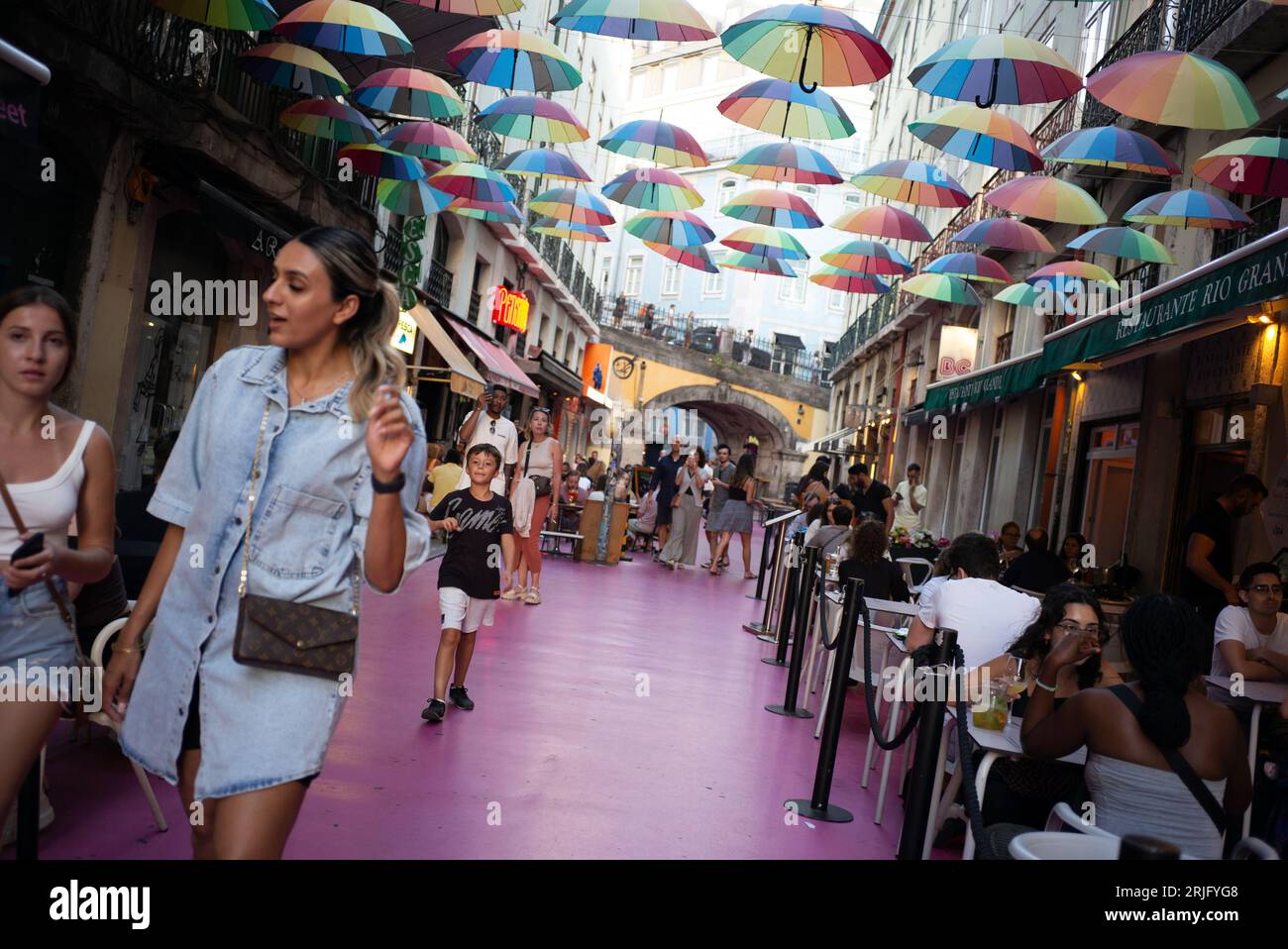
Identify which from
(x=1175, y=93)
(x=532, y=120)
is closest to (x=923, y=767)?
(x=1175, y=93)

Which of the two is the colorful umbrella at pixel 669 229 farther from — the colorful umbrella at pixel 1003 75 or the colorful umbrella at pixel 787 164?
the colorful umbrella at pixel 1003 75

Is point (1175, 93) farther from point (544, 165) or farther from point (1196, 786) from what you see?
point (544, 165)

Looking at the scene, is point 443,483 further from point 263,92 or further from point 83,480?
point 83,480

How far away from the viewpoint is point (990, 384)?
48.9 ft

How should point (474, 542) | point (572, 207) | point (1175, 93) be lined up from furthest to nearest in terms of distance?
point (572, 207)
point (1175, 93)
point (474, 542)

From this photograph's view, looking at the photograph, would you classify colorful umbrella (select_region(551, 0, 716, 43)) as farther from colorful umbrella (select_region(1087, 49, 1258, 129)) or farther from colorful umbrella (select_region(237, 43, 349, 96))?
colorful umbrella (select_region(1087, 49, 1258, 129))

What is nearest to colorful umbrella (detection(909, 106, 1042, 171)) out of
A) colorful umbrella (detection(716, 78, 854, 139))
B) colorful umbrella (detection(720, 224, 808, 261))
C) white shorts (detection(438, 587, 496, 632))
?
colorful umbrella (detection(716, 78, 854, 139))

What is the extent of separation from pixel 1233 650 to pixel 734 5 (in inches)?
2388

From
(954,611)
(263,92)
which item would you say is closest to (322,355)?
(954,611)

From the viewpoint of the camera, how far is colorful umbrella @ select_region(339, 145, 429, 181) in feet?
43.7

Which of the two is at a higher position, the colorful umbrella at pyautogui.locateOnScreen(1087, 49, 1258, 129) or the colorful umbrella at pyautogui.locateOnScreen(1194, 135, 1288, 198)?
the colorful umbrella at pyautogui.locateOnScreen(1087, 49, 1258, 129)

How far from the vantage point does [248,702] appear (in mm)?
2445

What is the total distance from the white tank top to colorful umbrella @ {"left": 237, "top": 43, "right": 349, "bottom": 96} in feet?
28.0

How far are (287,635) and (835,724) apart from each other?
11.6ft
